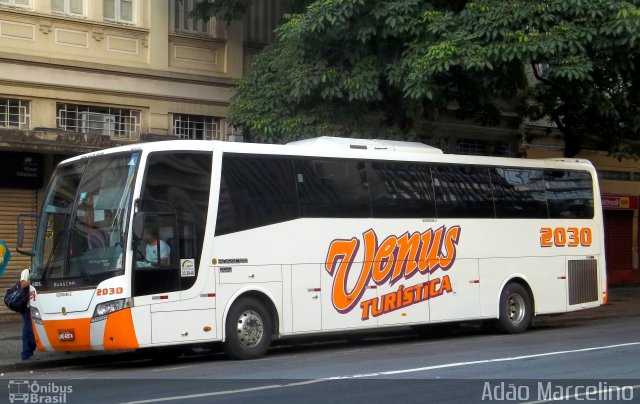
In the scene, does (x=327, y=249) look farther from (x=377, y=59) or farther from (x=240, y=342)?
(x=377, y=59)

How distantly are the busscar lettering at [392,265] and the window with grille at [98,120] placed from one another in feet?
25.0

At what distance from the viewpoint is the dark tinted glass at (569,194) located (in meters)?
20.2

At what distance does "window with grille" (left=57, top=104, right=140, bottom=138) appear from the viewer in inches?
840

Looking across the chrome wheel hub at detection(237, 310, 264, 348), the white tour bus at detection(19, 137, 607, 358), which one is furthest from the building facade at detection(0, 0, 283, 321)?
the chrome wheel hub at detection(237, 310, 264, 348)

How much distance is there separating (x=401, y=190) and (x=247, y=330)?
161 inches

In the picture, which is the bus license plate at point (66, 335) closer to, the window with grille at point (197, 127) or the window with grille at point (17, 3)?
the window with grille at point (17, 3)

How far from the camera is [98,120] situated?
21.8 metres

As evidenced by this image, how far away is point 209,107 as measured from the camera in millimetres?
23688

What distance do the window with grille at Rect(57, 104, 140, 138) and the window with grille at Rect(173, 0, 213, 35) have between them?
254cm

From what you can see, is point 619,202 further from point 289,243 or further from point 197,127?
point 289,243

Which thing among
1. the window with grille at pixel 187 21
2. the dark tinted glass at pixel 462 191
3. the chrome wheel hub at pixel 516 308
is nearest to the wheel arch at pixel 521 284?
the chrome wheel hub at pixel 516 308

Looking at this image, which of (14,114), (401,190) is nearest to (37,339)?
(401,190)

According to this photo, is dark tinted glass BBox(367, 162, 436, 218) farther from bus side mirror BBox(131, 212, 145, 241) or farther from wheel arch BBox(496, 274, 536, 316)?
bus side mirror BBox(131, 212, 145, 241)

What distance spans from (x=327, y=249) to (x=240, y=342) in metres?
2.27
